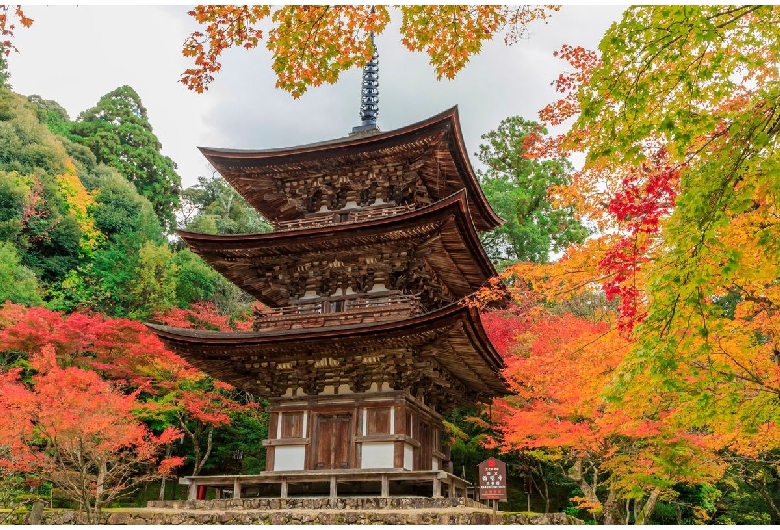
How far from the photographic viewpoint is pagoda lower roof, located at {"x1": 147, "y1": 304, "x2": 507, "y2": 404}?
40.4 ft

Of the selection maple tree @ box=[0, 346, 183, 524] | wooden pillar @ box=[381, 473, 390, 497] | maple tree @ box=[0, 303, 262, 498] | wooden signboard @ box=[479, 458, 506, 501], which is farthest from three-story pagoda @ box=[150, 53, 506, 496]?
maple tree @ box=[0, 303, 262, 498]

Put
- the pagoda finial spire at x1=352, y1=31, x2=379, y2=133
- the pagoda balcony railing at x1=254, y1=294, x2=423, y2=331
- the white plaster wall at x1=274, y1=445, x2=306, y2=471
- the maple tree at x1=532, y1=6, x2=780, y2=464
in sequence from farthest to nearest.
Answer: the pagoda finial spire at x1=352, y1=31, x2=379, y2=133 < the white plaster wall at x1=274, y1=445, x2=306, y2=471 < the pagoda balcony railing at x1=254, y1=294, x2=423, y2=331 < the maple tree at x1=532, y1=6, x2=780, y2=464

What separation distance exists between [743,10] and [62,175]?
39.4 meters

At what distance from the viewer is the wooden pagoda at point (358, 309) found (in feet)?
42.6

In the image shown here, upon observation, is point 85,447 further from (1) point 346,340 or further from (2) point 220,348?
(1) point 346,340

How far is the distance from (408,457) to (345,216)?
6411 mm

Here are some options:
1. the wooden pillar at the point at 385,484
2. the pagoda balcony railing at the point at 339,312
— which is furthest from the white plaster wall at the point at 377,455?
the pagoda balcony railing at the point at 339,312

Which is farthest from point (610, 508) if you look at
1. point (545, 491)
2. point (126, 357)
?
point (126, 357)

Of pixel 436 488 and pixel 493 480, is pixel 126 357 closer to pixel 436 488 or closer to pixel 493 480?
pixel 436 488

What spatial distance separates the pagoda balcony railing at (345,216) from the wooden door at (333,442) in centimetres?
493

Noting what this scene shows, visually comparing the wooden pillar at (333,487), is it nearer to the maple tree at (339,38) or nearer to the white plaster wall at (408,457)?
the white plaster wall at (408,457)

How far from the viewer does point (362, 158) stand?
1517 centimetres

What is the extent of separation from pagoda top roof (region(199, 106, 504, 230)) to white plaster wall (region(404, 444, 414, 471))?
Answer: 7.10 metres

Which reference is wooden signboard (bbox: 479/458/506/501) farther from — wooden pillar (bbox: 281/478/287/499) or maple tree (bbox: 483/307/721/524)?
wooden pillar (bbox: 281/478/287/499)
